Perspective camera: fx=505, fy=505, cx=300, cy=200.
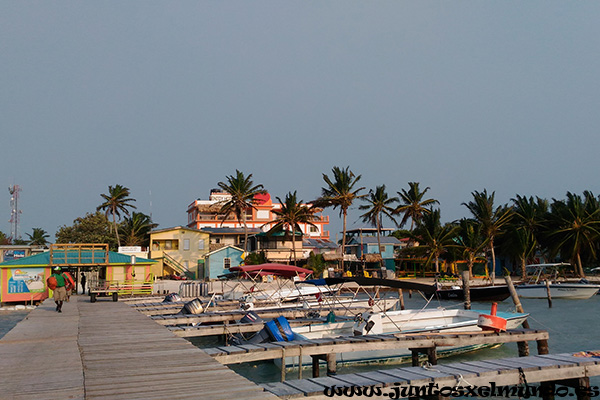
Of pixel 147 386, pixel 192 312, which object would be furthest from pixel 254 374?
pixel 147 386

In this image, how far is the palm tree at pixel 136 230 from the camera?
254ft

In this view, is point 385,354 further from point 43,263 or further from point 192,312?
point 43,263

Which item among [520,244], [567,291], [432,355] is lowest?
[567,291]

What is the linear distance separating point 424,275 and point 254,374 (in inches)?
2105

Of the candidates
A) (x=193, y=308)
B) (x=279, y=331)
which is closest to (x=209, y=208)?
(x=193, y=308)

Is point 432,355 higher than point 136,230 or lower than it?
lower

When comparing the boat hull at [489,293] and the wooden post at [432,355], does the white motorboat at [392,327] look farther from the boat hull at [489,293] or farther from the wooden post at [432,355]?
the boat hull at [489,293]

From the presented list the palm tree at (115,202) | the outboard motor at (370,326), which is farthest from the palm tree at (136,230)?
the outboard motor at (370,326)

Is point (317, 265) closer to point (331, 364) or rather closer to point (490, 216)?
point (490, 216)

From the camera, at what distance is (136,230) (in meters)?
77.5

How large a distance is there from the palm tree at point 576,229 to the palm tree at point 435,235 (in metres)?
12.0

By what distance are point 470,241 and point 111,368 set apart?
Result: 5838cm

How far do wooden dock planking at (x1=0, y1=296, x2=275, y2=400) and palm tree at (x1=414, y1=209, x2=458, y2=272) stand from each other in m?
52.3

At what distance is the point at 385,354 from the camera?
747 inches
